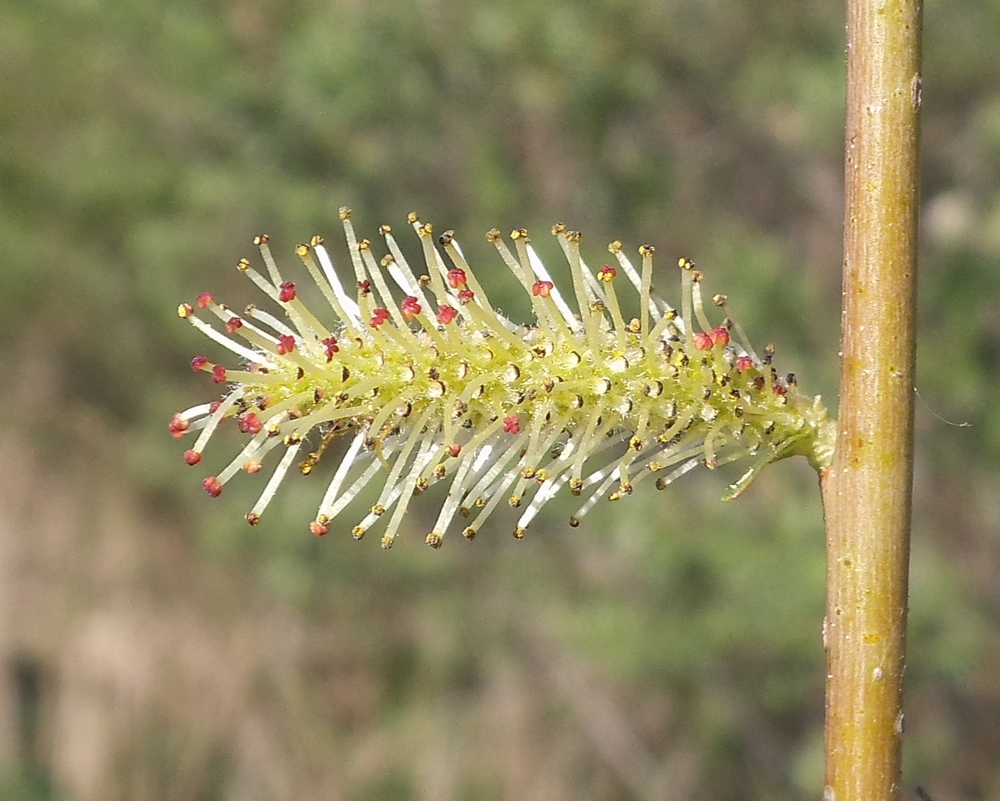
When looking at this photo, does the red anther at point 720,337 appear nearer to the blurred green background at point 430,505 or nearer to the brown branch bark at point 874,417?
the brown branch bark at point 874,417

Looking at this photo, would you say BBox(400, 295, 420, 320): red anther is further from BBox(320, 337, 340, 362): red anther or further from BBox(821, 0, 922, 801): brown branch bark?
BBox(821, 0, 922, 801): brown branch bark

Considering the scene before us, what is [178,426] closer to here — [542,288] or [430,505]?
[542,288]

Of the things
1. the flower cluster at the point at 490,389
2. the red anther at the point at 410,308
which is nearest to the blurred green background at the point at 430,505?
the flower cluster at the point at 490,389

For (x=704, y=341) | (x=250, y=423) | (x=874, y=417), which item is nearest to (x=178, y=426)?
(x=250, y=423)

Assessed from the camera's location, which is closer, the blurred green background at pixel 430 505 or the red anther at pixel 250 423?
the red anther at pixel 250 423

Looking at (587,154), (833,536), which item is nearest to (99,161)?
(587,154)

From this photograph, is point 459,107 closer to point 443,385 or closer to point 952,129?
point 952,129

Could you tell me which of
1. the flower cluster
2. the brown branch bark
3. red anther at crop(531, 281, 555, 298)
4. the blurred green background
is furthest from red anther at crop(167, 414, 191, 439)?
the blurred green background
